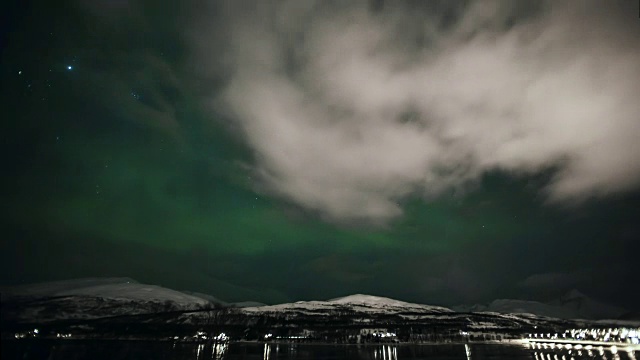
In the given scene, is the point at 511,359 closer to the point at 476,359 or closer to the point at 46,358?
the point at 476,359

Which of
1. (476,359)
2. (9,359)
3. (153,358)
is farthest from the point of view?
(476,359)

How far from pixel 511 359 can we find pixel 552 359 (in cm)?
2178

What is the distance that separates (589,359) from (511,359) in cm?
3985

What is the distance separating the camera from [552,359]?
15625 centimetres

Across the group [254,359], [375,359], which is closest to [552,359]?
[375,359]

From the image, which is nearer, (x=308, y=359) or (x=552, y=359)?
(x=308, y=359)

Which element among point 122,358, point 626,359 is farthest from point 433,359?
point 122,358

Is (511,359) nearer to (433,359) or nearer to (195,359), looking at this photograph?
(433,359)

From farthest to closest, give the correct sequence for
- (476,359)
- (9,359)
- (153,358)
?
(476,359) → (153,358) → (9,359)

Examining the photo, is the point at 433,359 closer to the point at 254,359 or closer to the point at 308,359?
the point at 308,359

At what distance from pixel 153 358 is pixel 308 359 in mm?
59435

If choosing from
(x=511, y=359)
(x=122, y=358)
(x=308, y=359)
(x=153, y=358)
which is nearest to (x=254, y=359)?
(x=308, y=359)

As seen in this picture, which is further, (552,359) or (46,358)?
(552,359)

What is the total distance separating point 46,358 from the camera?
137 meters
